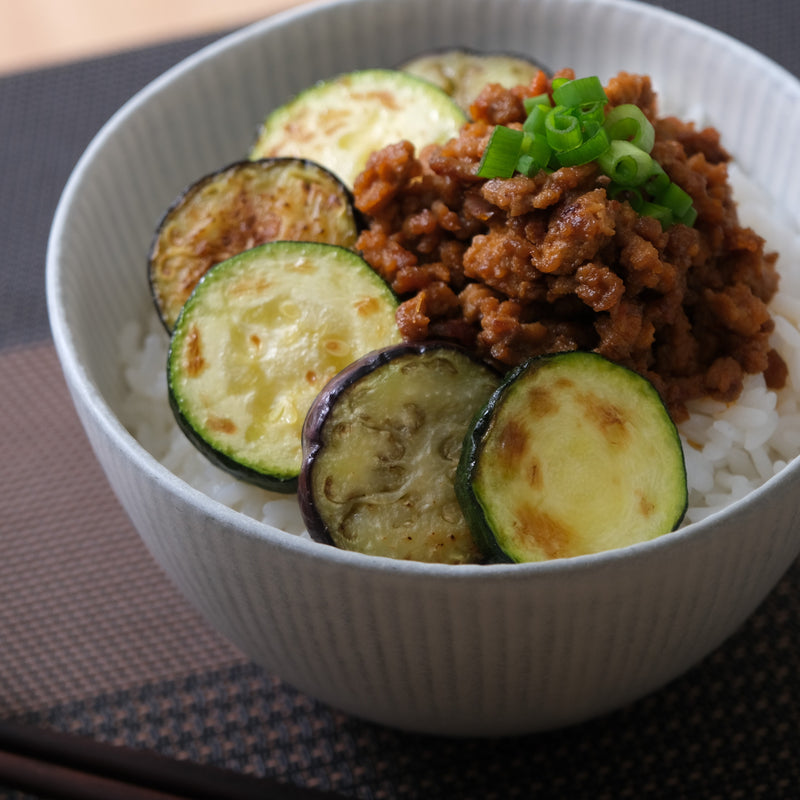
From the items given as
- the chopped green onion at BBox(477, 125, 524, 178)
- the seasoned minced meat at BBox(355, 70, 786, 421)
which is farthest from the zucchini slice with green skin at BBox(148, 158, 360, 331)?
the chopped green onion at BBox(477, 125, 524, 178)

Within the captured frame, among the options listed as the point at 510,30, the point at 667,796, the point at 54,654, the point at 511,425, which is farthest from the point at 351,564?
the point at 510,30

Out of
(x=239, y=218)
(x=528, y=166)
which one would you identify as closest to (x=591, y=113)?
(x=528, y=166)

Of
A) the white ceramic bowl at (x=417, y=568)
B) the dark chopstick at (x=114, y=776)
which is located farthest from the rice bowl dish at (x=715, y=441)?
the dark chopstick at (x=114, y=776)

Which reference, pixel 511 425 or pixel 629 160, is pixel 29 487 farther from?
pixel 629 160

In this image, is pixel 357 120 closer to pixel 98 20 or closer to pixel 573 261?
pixel 573 261

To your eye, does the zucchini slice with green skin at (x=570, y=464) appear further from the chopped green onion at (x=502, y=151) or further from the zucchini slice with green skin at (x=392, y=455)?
the chopped green onion at (x=502, y=151)

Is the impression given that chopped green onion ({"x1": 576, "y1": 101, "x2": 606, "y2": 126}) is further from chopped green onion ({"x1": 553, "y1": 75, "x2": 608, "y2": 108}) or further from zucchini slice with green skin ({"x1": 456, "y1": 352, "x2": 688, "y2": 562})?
zucchini slice with green skin ({"x1": 456, "y1": 352, "x2": 688, "y2": 562})
